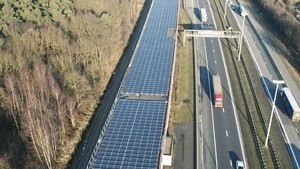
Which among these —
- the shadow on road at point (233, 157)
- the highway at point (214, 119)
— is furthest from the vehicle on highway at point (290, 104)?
the shadow on road at point (233, 157)

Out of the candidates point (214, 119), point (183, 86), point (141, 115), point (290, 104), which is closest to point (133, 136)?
point (141, 115)

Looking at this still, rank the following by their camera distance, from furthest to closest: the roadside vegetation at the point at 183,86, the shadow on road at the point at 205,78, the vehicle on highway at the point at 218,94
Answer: the shadow on road at the point at 205,78, the vehicle on highway at the point at 218,94, the roadside vegetation at the point at 183,86

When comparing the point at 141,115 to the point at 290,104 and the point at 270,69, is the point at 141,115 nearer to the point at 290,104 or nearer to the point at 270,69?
the point at 290,104

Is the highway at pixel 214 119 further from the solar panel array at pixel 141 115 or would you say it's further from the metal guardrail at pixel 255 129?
the solar panel array at pixel 141 115

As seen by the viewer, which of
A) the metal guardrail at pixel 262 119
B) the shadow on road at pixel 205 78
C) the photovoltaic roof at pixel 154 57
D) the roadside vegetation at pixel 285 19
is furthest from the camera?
the roadside vegetation at pixel 285 19

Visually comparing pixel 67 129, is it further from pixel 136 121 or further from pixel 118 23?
Result: pixel 118 23

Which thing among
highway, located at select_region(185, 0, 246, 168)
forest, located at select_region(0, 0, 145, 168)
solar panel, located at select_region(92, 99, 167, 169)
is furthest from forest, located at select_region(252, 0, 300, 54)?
solar panel, located at select_region(92, 99, 167, 169)
